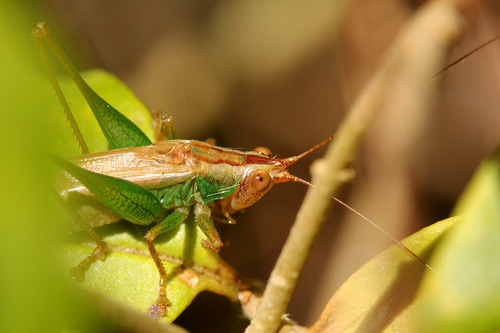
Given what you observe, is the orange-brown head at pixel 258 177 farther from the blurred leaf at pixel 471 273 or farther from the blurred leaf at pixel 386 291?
the blurred leaf at pixel 471 273

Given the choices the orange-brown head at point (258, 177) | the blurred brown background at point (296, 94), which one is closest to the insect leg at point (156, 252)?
the orange-brown head at point (258, 177)

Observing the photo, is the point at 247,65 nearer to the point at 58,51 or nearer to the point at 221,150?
the point at 221,150

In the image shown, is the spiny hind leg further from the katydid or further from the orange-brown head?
the orange-brown head

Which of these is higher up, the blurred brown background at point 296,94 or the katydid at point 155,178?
the blurred brown background at point 296,94

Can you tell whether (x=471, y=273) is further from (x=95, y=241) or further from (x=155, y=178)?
(x=155, y=178)

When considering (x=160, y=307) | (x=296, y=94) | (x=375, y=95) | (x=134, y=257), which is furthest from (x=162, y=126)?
(x=375, y=95)
